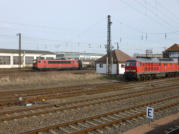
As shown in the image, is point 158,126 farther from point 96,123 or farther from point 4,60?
point 4,60

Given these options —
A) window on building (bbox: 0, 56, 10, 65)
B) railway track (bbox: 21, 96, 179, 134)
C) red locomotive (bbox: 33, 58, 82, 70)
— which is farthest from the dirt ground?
window on building (bbox: 0, 56, 10, 65)

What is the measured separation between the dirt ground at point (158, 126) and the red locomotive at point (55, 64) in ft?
122

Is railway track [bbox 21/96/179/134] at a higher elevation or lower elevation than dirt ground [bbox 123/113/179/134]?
higher

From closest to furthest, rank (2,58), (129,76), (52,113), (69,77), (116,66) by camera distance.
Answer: (52,113) → (129,76) → (69,77) → (116,66) → (2,58)

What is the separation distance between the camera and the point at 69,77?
28.9m

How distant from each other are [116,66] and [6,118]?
3080cm

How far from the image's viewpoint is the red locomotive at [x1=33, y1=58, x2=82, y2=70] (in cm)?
4338

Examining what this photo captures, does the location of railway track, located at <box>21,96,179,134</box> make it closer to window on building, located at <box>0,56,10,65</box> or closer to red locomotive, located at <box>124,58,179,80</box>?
red locomotive, located at <box>124,58,179,80</box>

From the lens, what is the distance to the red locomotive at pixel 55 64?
4338cm

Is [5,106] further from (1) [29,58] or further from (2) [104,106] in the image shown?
(1) [29,58]

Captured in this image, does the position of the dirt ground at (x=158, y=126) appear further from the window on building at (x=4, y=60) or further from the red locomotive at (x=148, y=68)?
the window on building at (x=4, y=60)

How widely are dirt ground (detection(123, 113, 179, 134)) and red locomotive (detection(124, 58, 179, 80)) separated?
665 inches

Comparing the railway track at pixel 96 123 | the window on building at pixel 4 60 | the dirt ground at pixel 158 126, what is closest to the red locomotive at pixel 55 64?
the window on building at pixel 4 60

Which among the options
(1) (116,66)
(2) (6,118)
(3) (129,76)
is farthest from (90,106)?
(1) (116,66)
